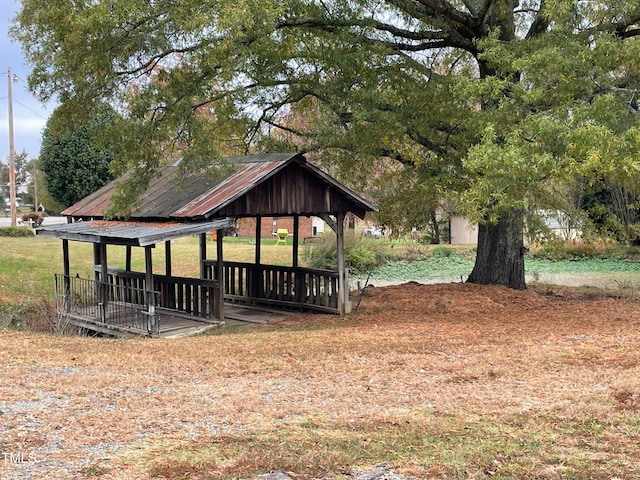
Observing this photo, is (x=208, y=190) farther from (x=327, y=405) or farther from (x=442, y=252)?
(x=442, y=252)

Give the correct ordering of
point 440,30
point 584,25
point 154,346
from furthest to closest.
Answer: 1. point 440,30
2. point 584,25
3. point 154,346

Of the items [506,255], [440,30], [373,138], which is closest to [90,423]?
[373,138]

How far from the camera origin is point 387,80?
13062 millimetres

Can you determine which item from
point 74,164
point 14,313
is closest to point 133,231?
point 14,313

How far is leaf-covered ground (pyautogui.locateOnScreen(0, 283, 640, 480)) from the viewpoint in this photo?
4152 millimetres

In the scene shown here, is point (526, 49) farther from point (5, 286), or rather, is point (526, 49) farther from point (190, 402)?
point (5, 286)

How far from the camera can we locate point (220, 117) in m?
14.6

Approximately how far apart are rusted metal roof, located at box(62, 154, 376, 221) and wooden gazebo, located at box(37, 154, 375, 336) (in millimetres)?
23

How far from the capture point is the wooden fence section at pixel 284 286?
45.8ft

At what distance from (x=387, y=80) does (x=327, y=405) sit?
880cm

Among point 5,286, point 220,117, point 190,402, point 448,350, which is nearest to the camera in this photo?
point 190,402

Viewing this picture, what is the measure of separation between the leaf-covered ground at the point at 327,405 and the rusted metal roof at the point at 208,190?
255cm

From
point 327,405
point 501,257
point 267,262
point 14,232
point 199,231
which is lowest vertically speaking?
point 327,405

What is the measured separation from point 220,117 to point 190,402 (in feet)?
31.9
